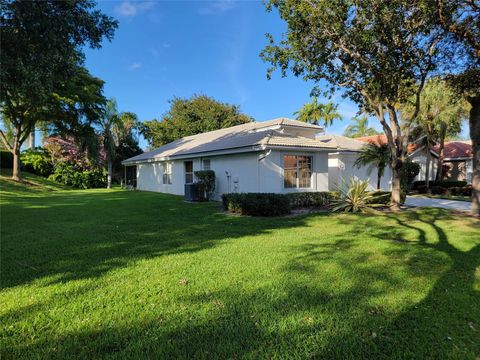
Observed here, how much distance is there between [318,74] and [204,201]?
8.31 meters

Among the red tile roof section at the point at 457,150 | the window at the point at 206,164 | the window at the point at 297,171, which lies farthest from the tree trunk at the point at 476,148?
the red tile roof section at the point at 457,150

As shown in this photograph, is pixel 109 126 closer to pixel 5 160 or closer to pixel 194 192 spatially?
pixel 5 160

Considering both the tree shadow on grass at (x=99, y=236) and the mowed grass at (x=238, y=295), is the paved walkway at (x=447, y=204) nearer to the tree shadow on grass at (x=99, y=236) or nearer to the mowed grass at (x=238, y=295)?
the mowed grass at (x=238, y=295)

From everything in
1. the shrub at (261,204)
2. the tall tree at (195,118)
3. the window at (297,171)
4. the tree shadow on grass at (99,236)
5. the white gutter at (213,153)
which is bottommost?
the tree shadow on grass at (99,236)

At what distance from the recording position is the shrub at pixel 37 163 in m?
30.1

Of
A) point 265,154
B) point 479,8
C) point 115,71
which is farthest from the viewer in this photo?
point 115,71

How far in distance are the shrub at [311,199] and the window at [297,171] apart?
129cm

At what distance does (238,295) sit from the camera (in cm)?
397

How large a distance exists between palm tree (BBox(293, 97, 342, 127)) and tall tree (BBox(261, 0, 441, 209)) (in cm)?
2916

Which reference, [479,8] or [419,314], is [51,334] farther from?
[479,8]

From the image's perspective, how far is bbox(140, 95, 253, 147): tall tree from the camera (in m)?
38.4

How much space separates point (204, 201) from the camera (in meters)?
16.3

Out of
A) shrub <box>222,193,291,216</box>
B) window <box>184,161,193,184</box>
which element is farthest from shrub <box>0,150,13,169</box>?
shrub <box>222,193,291,216</box>

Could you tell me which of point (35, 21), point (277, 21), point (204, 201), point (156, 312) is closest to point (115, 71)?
point (204, 201)
